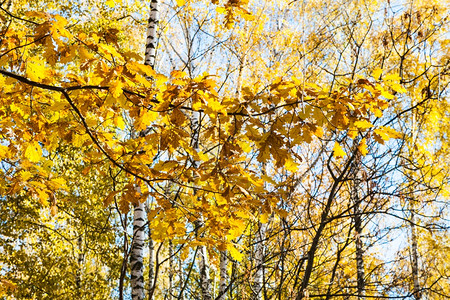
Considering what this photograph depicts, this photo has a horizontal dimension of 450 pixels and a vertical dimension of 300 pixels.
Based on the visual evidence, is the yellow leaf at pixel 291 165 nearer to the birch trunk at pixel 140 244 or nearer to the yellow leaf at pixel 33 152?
the yellow leaf at pixel 33 152

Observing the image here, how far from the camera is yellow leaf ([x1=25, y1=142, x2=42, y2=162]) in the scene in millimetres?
2260

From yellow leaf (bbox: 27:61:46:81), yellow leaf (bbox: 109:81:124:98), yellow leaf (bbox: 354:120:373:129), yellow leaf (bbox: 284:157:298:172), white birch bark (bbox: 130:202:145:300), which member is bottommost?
white birch bark (bbox: 130:202:145:300)

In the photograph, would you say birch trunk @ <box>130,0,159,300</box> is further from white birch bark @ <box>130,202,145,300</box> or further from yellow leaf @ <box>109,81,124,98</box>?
yellow leaf @ <box>109,81,124,98</box>

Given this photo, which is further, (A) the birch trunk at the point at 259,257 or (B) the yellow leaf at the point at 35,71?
(A) the birch trunk at the point at 259,257

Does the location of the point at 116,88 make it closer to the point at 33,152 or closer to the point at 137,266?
the point at 33,152

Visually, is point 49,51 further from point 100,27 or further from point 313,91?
point 100,27

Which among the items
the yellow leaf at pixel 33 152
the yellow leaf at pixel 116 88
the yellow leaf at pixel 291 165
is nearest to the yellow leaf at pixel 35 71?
the yellow leaf at pixel 33 152

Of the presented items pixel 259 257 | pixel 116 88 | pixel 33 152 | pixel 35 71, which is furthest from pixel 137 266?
pixel 116 88

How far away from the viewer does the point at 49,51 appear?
5.53 ft

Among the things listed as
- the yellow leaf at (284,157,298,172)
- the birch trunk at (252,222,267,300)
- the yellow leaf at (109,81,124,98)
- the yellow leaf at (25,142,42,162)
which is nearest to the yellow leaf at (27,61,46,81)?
the yellow leaf at (25,142,42,162)

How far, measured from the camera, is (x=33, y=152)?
2.29m

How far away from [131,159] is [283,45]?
21.7 feet

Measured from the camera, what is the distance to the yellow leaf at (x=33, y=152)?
2260mm

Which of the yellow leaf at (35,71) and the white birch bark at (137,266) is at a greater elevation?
the yellow leaf at (35,71)
